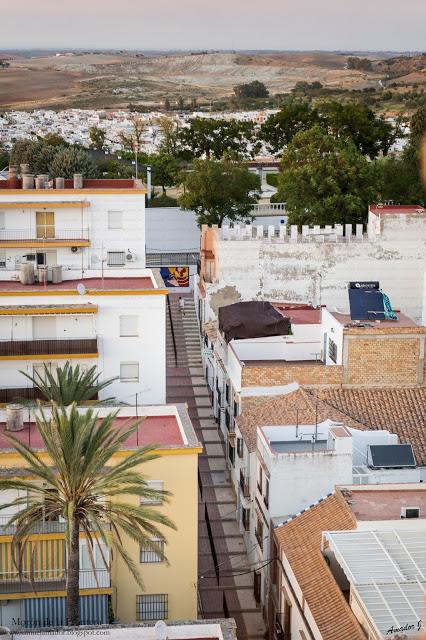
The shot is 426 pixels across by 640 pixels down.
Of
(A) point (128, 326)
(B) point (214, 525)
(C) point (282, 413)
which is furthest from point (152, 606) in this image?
(A) point (128, 326)

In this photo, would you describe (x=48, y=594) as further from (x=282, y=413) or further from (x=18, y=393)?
(x=282, y=413)

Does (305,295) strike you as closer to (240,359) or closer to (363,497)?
(240,359)

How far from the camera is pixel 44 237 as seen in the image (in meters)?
42.8

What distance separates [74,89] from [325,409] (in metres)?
171

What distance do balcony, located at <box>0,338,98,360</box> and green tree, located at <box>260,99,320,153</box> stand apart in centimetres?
4719

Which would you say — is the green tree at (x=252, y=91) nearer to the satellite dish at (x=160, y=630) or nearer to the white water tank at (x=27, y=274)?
the white water tank at (x=27, y=274)

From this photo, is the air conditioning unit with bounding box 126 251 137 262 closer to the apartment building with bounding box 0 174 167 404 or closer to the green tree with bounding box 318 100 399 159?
the apartment building with bounding box 0 174 167 404

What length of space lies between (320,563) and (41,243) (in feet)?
73.0

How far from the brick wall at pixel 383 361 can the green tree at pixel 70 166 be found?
128 feet

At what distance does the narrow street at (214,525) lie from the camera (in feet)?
89.9

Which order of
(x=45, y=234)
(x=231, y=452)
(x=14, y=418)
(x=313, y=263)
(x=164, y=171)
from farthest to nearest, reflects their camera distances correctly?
(x=164, y=171)
(x=313, y=263)
(x=45, y=234)
(x=231, y=452)
(x=14, y=418)

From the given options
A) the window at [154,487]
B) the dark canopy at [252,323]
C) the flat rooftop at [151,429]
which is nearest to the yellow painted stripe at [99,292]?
the flat rooftop at [151,429]

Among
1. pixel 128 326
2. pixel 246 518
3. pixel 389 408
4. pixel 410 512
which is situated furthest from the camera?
pixel 389 408

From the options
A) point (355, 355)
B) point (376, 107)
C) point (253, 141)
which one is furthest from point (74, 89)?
point (355, 355)
